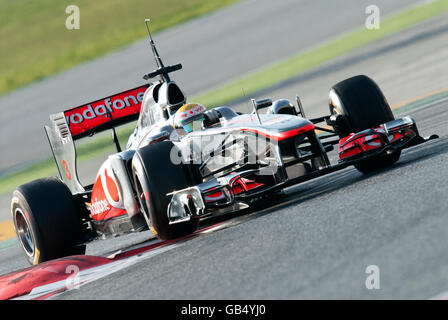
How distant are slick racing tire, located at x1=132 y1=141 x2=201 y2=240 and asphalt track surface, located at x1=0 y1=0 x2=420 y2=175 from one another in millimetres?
10532

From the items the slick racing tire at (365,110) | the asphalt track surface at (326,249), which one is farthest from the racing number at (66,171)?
the slick racing tire at (365,110)

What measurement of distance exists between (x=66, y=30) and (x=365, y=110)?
21055mm

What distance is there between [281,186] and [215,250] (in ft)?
3.10

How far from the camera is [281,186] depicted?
654 centimetres

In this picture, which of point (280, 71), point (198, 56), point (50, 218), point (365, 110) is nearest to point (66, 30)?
point (198, 56)

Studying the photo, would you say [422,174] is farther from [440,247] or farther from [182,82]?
[182,82]

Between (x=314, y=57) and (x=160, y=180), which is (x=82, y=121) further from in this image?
(x=314, y=57)

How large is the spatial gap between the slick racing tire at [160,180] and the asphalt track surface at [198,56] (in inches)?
415

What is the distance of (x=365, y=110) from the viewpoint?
757 cm

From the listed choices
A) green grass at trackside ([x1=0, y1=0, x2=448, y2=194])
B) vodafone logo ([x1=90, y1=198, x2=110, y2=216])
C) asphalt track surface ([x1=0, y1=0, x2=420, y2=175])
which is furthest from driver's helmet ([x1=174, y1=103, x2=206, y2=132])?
asphalt track surface ([x1=0, y1=0, x2=420, y2=175])

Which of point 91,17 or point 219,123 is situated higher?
point 91,17

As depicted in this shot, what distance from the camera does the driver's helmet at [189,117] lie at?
7859mm

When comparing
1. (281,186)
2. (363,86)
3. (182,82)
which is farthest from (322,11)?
(281,186)

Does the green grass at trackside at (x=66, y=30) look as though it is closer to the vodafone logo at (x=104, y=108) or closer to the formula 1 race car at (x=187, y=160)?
the vodafone logo at (x=104, y=108)
